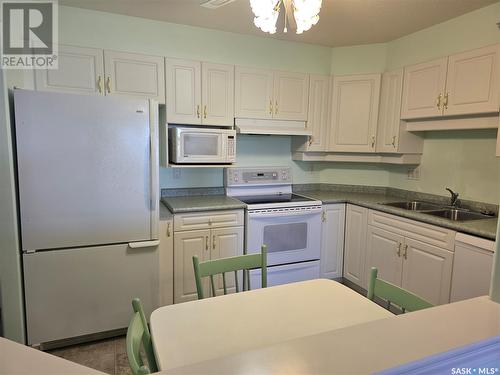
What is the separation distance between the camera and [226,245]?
275 cm

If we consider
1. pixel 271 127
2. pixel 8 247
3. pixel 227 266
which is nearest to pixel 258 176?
pixel 271 127

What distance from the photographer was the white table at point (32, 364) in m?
0.54

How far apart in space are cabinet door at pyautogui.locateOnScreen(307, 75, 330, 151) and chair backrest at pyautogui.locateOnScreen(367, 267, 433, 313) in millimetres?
2094

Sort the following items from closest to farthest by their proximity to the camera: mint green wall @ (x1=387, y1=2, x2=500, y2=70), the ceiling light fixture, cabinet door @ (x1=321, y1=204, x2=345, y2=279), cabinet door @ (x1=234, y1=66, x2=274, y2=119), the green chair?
the green chair < the ceiling light fixture < mint green wall @ (x1=387, y1=2, x2=500, y2=70) < cabinet door @ (x1=234, y1=66, x2=274, y2=119) < cabinet door @ (x1=321, y1=204, x2=345, y2=279)

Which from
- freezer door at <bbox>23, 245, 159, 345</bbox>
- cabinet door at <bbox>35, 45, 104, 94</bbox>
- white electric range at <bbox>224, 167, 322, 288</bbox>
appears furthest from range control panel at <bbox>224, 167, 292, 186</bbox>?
cabinet door at <bbox>35, 45, 104, 94</bbox>

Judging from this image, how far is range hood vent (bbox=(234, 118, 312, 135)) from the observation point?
301 cm

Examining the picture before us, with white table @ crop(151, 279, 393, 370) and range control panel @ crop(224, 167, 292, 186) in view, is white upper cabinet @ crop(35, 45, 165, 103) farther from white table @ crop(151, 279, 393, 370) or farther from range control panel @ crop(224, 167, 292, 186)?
white table @ crop(151, 279, 393, 370)

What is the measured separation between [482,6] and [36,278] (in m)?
3.63

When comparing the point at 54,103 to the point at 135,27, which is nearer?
the point at 54,103

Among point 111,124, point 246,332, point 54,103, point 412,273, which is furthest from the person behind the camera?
point 412,273

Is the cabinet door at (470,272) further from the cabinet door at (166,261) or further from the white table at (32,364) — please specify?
the white table at (32,364)

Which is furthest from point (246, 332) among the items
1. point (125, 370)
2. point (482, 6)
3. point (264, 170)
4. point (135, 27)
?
point (482, 6)

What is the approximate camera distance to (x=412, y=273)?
2.50 metres

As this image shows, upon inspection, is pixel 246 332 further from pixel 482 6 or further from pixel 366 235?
pixel 482 6
